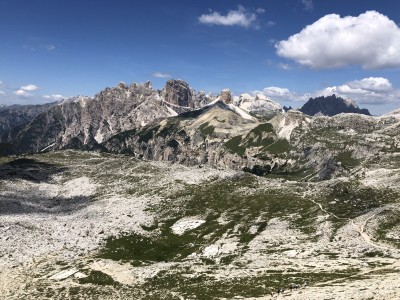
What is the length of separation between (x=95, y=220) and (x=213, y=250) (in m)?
45.2

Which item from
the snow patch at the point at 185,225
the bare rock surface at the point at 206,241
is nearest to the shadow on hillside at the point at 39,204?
the bare rock surface at the point at 206,241

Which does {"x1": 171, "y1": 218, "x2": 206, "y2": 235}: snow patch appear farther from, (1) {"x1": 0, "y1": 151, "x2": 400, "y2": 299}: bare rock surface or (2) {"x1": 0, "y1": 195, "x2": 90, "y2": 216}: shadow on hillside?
(2) {"x1": 0, "y1": 195, "x2": 90, "y2": 216}: shadow on hillside

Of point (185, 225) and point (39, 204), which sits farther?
point (39, 204)

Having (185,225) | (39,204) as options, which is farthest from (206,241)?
(39,204)

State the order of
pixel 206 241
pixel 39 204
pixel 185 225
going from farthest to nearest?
pixel 39 204, pixel 185 225, pixel 206 241

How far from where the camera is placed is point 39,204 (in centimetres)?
14825

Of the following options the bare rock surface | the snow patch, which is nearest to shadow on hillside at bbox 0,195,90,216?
the bare rock surface

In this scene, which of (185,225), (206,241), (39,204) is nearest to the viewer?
(206,241)

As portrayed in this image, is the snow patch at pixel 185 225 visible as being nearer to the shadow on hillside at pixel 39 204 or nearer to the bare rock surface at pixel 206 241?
the bare rock surface at pixel 206 241

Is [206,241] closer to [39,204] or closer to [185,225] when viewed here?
[185,225]

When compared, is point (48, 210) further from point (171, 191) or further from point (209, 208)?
point (209, 208)

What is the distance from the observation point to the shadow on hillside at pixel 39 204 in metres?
133

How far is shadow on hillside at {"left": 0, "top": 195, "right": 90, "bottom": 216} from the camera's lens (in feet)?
436

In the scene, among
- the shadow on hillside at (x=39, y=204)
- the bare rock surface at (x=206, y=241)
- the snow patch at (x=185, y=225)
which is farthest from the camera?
the shadow on hillside at (x=39, y=204)
